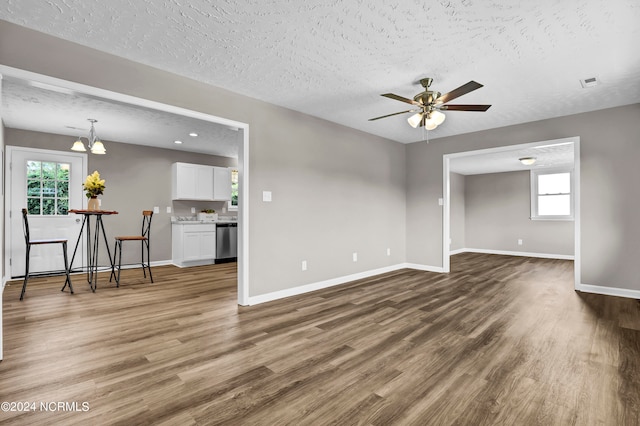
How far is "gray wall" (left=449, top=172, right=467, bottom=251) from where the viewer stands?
28.7ft

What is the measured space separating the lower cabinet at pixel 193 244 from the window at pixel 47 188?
185cm

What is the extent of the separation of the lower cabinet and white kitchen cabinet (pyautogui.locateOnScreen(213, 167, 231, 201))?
2.62 feet

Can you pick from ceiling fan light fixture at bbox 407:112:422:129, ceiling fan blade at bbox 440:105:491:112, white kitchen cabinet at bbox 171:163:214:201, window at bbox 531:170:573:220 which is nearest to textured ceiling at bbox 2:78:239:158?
white kitchen cabinet at bbox 171:163:214:201

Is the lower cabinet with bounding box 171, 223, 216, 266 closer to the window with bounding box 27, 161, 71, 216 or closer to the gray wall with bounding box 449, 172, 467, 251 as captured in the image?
the window with bounding box 27, 161, 71, 216

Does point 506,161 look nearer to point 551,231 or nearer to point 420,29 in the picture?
point 551,231

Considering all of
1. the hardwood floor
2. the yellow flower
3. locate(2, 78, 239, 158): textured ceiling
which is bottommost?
the hardwood floor

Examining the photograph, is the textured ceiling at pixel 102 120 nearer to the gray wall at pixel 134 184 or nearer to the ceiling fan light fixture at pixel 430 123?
the gray wall at pixel 134 184

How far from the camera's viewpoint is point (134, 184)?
6.16 metres

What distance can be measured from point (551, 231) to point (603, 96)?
5.06 meters

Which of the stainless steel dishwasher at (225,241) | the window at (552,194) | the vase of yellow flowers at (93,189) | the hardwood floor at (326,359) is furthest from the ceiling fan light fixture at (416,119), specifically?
the window at (552,194)

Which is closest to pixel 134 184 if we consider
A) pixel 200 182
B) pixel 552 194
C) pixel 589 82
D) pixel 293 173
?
pixel 200 182

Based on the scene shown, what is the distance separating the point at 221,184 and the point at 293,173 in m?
3.58

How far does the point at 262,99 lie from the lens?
12.5 ft

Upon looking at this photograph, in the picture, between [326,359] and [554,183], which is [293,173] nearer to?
[326,359]
